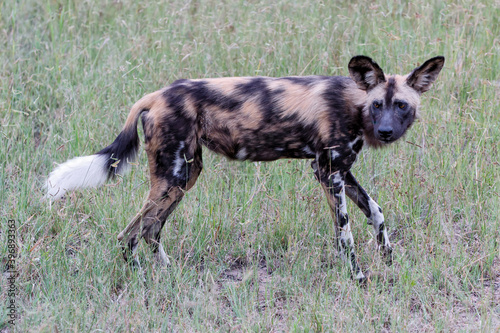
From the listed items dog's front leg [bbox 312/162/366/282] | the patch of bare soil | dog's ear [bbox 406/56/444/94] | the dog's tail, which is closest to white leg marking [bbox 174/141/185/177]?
the dog's tail

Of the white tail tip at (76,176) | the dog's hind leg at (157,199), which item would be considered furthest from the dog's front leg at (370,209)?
the white tail tip at (76,176)

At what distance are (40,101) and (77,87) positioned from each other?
0.29m

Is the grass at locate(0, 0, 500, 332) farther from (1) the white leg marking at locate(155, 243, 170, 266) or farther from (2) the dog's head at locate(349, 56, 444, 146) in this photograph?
(2) the dog's head at locate(349, 56, 444, 146)

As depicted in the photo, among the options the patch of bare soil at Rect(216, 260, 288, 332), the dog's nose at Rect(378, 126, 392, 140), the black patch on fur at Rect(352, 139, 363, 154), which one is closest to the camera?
the patch of bare soil at Rect(216, 260, 288, 332)

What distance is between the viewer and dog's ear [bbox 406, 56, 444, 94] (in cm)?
309

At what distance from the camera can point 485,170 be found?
367 cm

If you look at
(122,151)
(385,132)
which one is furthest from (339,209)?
(122,151)

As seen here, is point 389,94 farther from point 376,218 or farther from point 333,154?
point 376,218

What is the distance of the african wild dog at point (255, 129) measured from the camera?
10.2 feet

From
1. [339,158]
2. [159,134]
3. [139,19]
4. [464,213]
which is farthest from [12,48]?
[464,213]

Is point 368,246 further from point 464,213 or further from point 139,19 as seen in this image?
point 139,19

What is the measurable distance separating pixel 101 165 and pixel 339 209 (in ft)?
4.12

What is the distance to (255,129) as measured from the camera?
10.6 ft

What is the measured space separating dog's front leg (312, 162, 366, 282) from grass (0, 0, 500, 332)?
8cm
